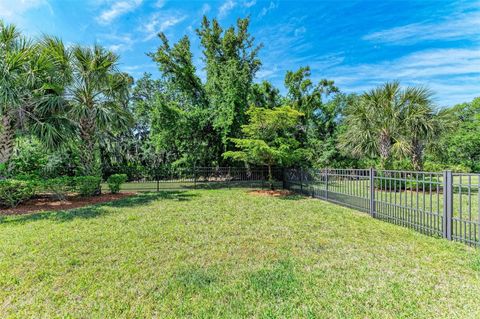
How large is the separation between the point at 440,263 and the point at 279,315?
294cm

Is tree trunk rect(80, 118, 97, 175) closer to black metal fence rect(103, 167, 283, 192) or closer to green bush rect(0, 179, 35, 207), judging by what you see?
green bush rect(0, 179, 35, 207)

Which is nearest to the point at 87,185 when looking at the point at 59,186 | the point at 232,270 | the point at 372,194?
the point at 59,186

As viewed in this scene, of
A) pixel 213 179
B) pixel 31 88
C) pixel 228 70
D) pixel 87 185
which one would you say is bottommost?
pixel 213 179

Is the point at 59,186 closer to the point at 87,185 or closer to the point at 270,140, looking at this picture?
the point at 87,185

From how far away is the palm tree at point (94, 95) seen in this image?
9109 millimetres

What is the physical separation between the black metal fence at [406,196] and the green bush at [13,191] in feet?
35.7

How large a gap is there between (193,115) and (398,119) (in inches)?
463

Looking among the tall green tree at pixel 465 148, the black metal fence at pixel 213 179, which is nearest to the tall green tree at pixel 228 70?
the black metal fence at pixel 213 179

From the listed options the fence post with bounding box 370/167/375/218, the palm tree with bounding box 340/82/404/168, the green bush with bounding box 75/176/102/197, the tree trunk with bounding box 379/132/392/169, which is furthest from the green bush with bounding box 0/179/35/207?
the tree trunk with bounding box 379/132/392/169

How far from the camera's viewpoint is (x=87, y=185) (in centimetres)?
923

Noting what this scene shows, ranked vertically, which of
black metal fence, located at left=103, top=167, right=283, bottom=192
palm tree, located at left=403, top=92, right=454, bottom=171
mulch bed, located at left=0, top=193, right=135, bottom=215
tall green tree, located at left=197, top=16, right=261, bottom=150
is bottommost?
mulch bed, located at left=0, top=193, right=135, bottom=215

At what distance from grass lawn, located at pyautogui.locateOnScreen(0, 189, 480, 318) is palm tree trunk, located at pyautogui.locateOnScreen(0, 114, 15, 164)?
150 inches

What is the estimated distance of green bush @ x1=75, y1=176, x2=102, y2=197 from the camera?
9.00m

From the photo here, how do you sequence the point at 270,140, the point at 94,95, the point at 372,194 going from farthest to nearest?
1. the point at 270,140
2. the point at 94,95
3. the point at 372,194
